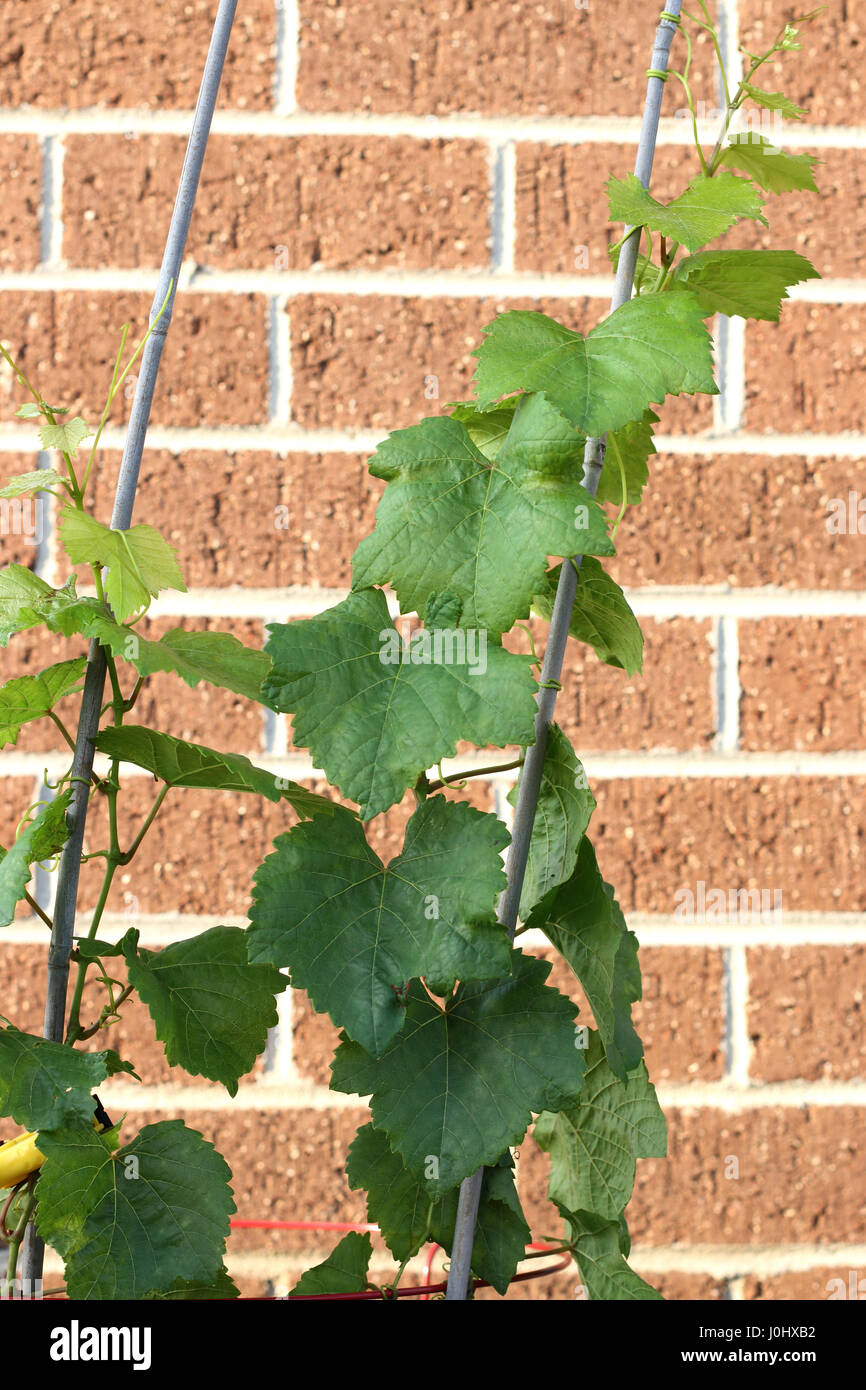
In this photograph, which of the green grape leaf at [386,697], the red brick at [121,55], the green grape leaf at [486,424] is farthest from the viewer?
the red brick at [121,55]

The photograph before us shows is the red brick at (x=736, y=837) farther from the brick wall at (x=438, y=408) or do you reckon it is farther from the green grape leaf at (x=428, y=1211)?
the green grape leaf at (x=428, y=1211)

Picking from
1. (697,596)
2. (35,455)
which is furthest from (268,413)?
(697,596)

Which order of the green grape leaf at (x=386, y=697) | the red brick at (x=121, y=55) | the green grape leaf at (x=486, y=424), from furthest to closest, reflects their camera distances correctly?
the red brick at (x=121, y=55) → the green grape leaf at (x=486, y=424) → the green grape leaf at (x=386, y=697)

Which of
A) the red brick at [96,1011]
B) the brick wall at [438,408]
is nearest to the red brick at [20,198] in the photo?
the brick wall at [438,408]

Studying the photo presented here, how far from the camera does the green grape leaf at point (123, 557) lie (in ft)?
1.18

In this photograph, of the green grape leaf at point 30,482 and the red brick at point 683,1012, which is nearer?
the green grape leaf at point 30,482

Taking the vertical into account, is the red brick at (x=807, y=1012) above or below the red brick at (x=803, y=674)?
below

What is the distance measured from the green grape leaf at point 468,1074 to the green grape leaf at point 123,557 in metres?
0.16

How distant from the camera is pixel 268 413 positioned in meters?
0.74

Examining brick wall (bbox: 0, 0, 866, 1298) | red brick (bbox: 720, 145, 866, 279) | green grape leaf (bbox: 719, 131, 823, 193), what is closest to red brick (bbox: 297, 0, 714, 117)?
brick wall (bbox: 0, 0, 866, 1298)

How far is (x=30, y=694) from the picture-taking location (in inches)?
16.0
